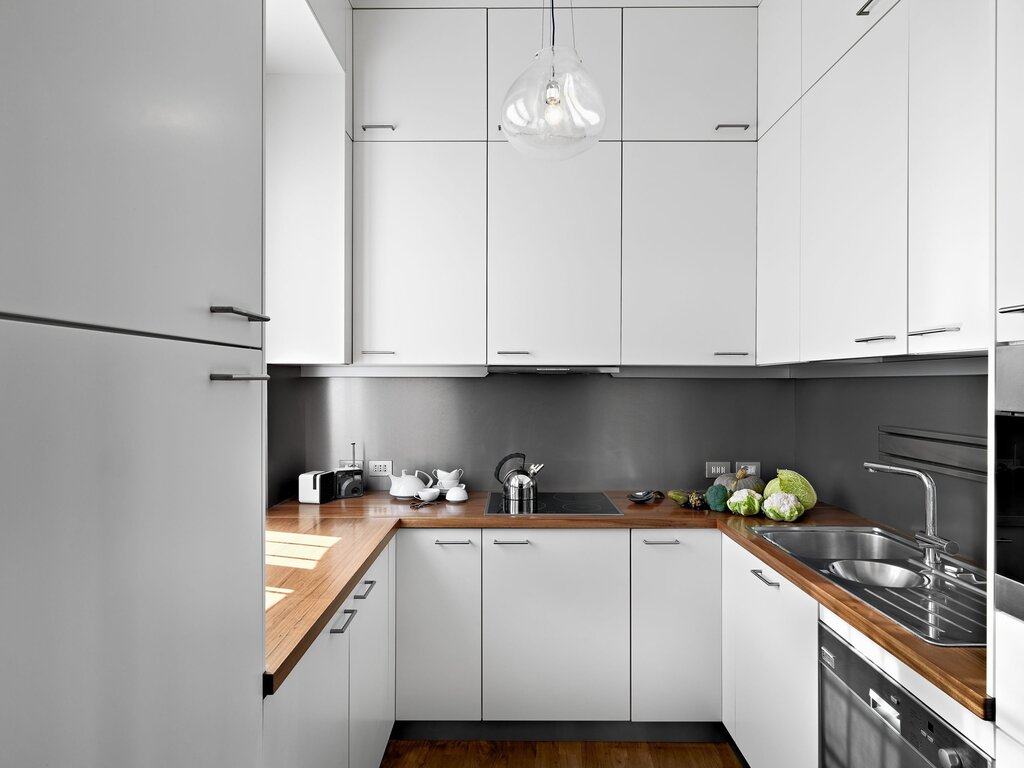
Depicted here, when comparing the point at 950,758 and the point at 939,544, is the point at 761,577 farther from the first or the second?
the point at 950,758

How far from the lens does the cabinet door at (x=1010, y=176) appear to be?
0.99m

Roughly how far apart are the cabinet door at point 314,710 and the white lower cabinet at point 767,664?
123 centimetres

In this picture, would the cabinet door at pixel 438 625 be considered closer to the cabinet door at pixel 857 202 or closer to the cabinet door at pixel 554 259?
the cabinet door at pixel 554 259

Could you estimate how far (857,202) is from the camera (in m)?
1.86

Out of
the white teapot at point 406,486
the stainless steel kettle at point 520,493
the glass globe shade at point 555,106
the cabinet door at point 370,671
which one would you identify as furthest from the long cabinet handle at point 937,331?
the white teapot at point 406,486

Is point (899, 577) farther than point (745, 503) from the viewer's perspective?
No

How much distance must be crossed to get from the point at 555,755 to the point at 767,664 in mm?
944

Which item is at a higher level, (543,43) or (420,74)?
(543,43)

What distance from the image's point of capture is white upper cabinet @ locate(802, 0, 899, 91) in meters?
1.79

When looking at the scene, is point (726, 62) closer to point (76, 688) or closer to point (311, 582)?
point (311, 582)

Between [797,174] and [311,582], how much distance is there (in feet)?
6.76

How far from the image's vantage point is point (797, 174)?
2273 mm

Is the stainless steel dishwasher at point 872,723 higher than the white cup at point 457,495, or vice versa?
the white cup at point 457,495

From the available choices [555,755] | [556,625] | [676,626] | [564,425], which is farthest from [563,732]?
[564,425]
